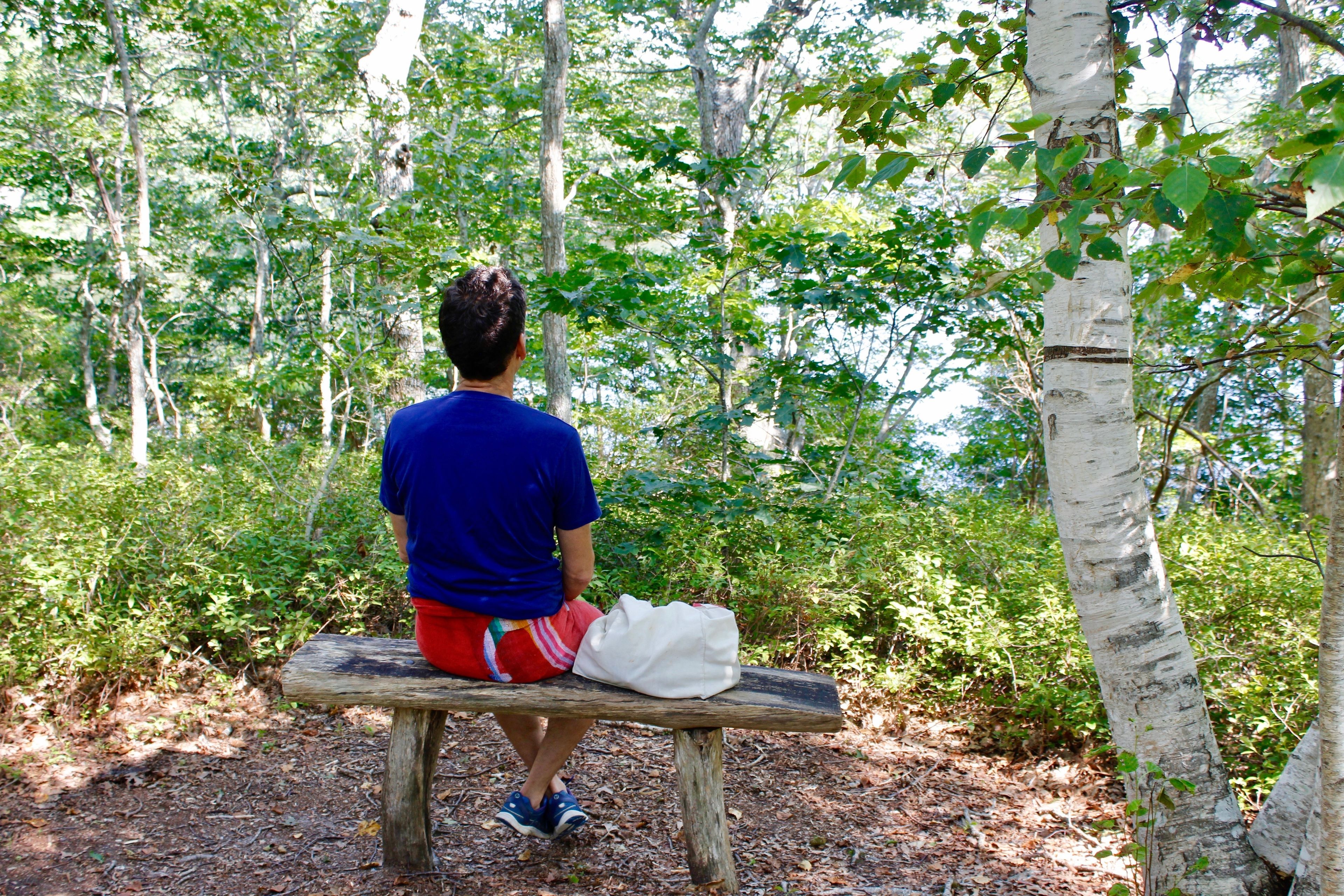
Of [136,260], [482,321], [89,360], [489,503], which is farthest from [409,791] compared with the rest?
[89,360]

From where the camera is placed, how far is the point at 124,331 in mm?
11172

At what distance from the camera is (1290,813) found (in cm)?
202

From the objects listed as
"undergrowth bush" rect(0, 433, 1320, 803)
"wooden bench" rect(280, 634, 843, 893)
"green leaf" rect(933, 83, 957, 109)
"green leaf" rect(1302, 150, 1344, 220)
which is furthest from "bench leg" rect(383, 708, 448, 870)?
"green leaf" rect(1302, 150, 1344, 220)

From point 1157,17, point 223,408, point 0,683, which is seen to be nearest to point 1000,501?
point 1157,17

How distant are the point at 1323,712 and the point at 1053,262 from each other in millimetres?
1128

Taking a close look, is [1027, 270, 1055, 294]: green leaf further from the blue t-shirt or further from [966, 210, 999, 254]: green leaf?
the blue t-shirt

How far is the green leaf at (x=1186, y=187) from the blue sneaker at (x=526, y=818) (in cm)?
253

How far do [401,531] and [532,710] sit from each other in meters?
0.73

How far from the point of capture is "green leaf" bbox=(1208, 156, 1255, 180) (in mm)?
1270

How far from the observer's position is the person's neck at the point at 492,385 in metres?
2.27

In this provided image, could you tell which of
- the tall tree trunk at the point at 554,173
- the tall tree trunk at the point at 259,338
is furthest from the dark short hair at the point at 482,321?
the tall tree trunk at the point at 259,338

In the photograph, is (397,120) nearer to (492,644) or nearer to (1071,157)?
(492,644)

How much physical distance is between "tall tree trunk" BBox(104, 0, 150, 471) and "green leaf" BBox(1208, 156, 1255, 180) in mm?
8587

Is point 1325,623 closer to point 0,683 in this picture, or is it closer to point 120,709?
point 120,709
